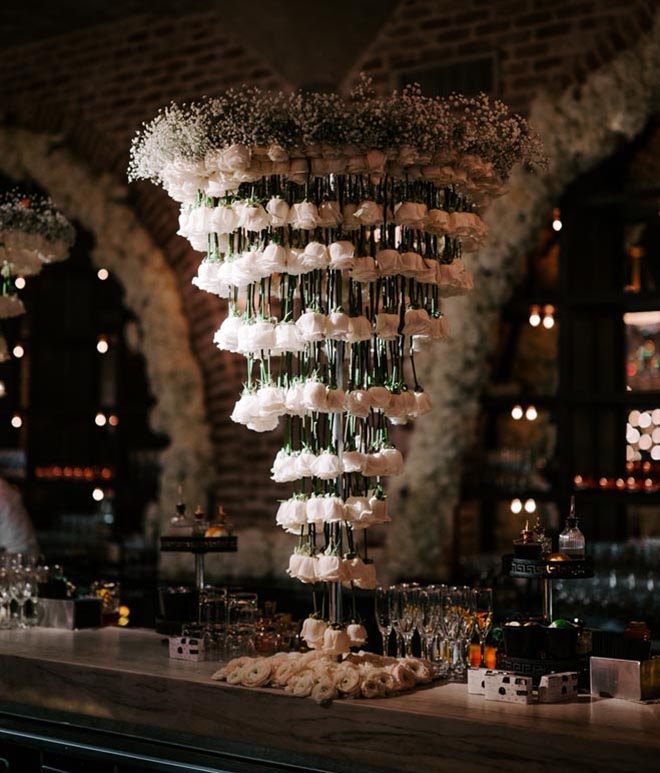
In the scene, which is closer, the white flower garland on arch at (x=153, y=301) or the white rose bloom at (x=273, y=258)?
the white rose bloom at (x=273, y=258)

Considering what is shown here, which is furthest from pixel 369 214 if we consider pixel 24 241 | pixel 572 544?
pixel 24 241

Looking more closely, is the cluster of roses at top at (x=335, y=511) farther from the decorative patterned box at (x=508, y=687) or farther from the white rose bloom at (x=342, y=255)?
the white rose bloom at (x=342, y=255)

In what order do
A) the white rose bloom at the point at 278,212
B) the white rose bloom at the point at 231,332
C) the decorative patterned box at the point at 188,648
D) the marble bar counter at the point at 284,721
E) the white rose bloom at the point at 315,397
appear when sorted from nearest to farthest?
the marble bar counter at the point at 284,721, the white rose bloom at the point at 315,397, the white rose bloom at the point at 278,212, the white rose bloom at the point at 231,332, the decorative patterned box at the point at 188,648

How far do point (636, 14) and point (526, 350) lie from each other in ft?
6.11

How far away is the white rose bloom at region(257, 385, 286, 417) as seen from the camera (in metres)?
3.54

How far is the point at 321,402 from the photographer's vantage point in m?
3.42

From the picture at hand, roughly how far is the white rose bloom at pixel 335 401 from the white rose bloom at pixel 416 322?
0.92 ft

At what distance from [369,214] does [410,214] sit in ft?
0.38

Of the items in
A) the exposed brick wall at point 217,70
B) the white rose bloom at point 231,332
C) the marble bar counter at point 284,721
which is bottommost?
the marble bar counter at point 284,721

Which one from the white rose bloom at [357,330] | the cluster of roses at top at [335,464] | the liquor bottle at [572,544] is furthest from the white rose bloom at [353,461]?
the liquor bottle at [572,544]

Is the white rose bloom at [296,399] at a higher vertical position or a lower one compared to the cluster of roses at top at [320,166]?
lower

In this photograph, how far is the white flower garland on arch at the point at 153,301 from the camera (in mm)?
7516

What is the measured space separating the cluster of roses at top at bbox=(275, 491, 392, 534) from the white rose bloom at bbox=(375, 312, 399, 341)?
0.47 metres

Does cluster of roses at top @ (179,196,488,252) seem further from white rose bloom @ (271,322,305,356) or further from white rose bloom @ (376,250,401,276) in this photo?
white rose bloom @ (271,322,305,356)
